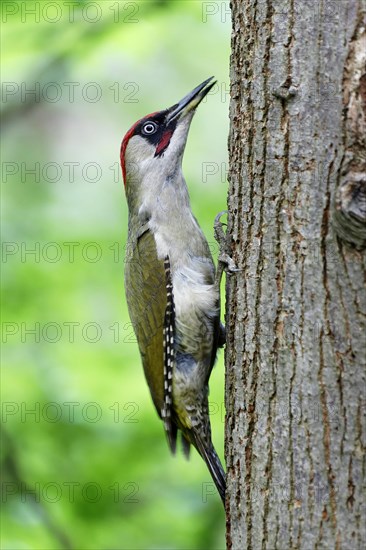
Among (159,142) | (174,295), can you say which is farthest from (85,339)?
(159,142)

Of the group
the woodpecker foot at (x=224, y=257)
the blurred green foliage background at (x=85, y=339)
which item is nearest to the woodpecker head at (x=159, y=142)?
the blurred green foliage background at (x=85, y=339)

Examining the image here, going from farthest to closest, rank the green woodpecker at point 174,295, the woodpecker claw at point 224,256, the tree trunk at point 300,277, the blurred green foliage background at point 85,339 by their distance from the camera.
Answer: the blurred green foliage background at point 85,339, the green woodpecker at point 174,295, the woodpecker claw at point 224,256, the tree trunk at point 300,277

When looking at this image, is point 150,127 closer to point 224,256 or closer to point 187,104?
point 187,104

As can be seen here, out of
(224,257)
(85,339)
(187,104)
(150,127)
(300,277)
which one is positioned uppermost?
(187,104)

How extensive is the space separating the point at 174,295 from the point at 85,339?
1201 mm

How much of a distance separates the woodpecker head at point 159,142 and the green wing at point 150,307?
0.44 m

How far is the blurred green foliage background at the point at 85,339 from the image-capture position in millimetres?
4902

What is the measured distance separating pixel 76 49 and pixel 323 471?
385 centimetres

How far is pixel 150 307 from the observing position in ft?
15.3

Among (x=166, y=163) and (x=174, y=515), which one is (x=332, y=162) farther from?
(x=174, y=515)

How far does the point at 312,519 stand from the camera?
268 centimetres

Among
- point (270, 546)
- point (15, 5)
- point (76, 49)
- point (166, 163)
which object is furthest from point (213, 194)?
point (270, 546)

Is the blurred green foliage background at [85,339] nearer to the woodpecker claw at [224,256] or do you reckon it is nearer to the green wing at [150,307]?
the green wing at [150,307]

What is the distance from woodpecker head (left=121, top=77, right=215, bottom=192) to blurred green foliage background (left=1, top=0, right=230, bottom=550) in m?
0.66
